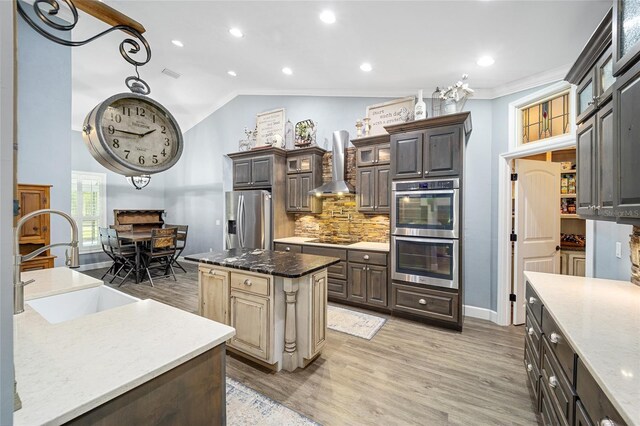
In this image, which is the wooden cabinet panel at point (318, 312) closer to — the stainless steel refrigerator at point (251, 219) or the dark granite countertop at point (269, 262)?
the dark granite countertop at point (269, 262)

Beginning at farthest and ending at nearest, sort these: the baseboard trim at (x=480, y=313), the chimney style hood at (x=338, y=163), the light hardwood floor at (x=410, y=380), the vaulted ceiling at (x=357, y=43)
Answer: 1. the chimney style hood at (x=338, y=163)
2. the baseboard trim at (x=480, y=313)
3. the vaulted ceiling at (x=357, y=43)
4. the light hardwood floor at (x=410, y=380)

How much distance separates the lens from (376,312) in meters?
3.69

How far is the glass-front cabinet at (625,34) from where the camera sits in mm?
1279

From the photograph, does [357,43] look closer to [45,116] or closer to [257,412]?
[257,412]

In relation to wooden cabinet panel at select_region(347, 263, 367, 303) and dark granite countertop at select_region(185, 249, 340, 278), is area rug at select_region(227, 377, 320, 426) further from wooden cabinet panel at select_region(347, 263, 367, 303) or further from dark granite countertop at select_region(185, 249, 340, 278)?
wooden cabinet panel at select_region(347, 263, 367, 303)

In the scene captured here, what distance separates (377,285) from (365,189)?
4.47 feet

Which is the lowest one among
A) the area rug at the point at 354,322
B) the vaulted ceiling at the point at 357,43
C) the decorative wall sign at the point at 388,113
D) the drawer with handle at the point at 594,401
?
the area rug at the point at 354,322

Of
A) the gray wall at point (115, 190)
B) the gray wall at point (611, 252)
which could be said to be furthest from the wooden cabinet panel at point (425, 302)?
the gray wall at point (115, 190)

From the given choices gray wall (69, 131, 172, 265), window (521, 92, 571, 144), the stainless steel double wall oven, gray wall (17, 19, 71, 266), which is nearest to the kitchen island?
the stainless steel double wall oven

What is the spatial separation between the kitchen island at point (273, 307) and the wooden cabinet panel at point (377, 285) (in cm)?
128

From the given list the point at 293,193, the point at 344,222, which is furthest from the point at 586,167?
the point at 293,193

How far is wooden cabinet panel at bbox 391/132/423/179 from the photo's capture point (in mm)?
3379

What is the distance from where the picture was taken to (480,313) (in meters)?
3.57

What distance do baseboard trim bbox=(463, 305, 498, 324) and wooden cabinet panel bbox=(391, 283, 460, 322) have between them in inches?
27.0
